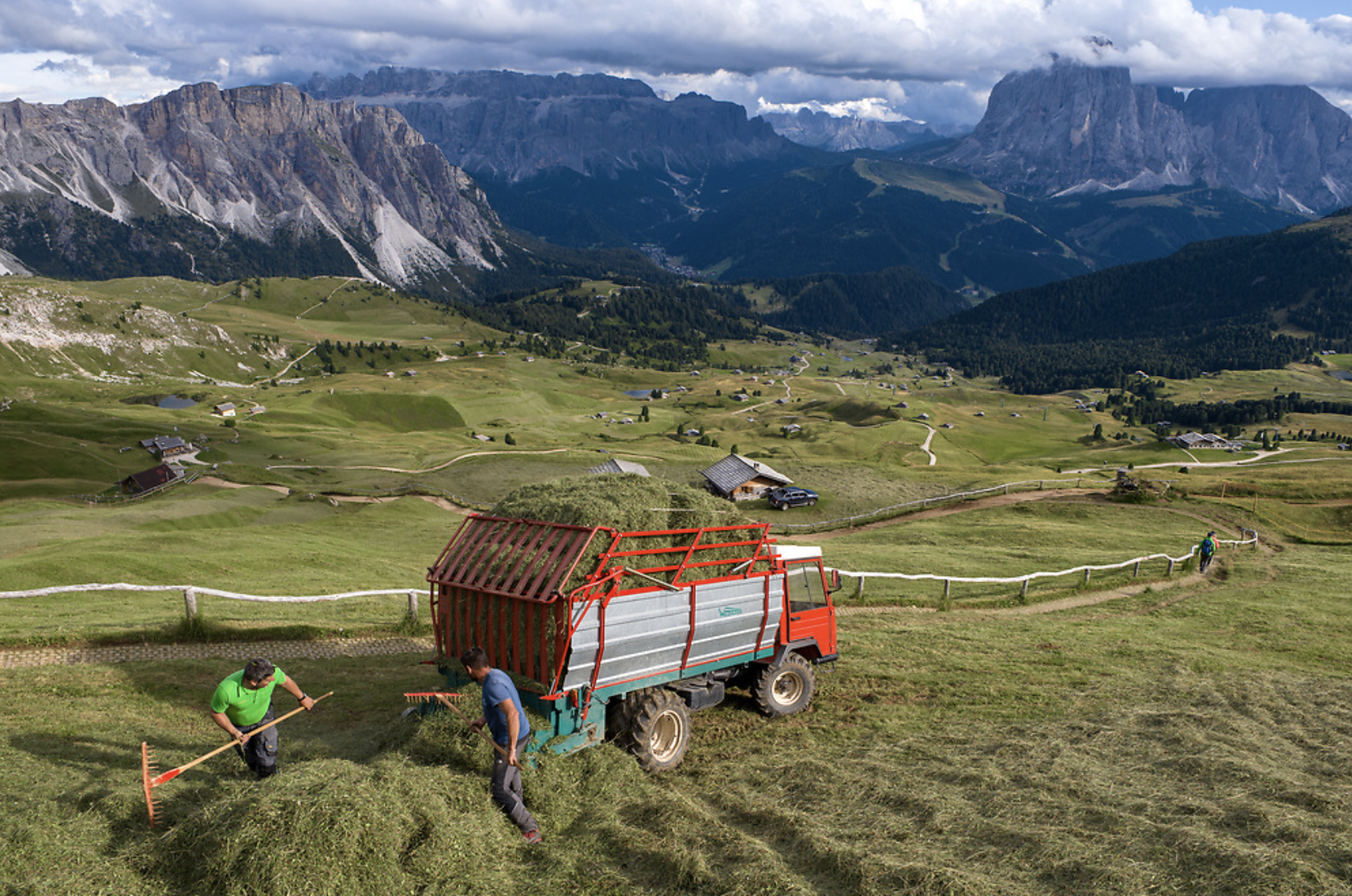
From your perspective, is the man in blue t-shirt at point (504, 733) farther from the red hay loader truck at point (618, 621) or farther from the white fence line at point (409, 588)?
the white fence line at point (409, 588)

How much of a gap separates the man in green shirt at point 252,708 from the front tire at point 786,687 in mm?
8609

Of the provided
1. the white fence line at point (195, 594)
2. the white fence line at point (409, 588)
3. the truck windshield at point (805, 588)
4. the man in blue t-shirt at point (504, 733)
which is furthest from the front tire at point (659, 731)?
the white fence line at point (195, 594)

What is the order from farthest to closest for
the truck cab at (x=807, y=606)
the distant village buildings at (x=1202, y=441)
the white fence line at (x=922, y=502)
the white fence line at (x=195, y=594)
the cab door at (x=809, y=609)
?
the distant village buildings at (x=1202, y=441) → the white fence line at (x=922, y=502) → the white fence line at (x=195, y=594) → the cab door at (x=809, y=609) → the truck cab at (x=807, y=606)

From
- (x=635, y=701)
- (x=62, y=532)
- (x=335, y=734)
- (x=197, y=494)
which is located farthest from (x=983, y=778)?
(x=197, y=494)

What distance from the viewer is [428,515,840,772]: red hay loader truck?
12984mm

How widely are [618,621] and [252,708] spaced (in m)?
5.59

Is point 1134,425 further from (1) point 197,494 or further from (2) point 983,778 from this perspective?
(2) point 983,778

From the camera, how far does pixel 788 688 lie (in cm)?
1719

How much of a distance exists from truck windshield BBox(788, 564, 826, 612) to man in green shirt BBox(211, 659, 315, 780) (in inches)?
371

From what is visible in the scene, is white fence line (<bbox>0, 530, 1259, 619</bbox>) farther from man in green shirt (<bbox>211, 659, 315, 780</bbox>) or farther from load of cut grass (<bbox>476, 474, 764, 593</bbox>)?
man in green shirt (<bbox>211, 659, 315, 780</bbox>)

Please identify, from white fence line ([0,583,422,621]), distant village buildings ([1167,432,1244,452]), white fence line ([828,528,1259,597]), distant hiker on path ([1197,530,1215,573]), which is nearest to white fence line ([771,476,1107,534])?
white fence line ([828,528,1259,597])

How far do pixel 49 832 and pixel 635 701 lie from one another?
26.4 ft

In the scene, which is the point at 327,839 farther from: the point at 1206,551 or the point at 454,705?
the point at 1206,551

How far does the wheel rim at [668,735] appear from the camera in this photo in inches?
563
